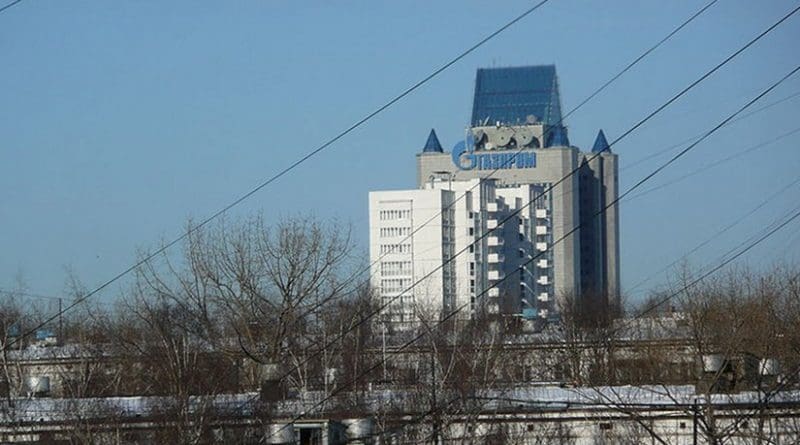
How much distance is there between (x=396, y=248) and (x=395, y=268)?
1.28m

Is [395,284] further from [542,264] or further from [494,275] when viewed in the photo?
[542,264]

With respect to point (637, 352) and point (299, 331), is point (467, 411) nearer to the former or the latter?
point (299, 331)

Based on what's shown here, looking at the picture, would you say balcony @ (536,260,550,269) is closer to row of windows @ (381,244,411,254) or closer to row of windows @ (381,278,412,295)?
row of windows @ (381,244,411,254)

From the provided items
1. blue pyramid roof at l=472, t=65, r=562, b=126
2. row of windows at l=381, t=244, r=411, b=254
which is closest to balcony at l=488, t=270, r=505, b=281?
row of windows at l=381, t=244, r=411, b=254

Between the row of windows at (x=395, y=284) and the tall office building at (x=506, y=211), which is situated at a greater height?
the tall office building at (x=506, y=211)

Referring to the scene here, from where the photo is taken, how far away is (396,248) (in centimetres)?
10331

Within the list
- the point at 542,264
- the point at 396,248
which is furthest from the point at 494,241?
the point at 396,248

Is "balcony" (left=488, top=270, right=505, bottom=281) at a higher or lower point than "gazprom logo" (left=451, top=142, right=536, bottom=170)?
lower

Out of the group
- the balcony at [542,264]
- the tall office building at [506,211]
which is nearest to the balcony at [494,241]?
the tall office building at [506,211]

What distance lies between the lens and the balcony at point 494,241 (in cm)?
10759

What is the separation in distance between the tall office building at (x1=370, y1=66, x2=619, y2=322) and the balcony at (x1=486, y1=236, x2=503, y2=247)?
0.07 metres

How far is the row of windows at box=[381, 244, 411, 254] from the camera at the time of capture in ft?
337

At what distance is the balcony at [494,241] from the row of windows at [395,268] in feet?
20.5

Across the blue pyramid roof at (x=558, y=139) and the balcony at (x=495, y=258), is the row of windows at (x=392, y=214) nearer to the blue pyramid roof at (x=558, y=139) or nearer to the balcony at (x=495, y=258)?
the balcony at (x=495, y=258)
